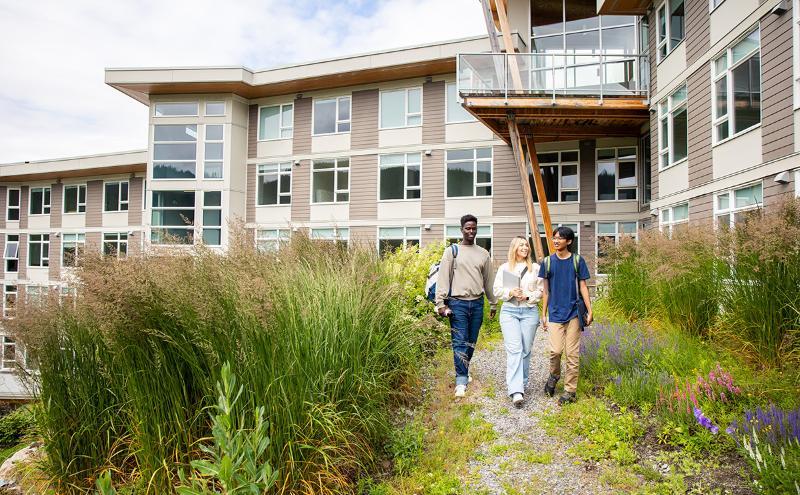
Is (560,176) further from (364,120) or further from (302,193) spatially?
(302,193)

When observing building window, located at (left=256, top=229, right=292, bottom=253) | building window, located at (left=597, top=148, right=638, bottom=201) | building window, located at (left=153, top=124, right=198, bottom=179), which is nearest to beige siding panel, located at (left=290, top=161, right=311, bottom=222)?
building window, located at (left=153, top=124, right=198, bottom=179)

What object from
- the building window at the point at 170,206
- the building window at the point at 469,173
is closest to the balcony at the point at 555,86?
the building window at the point at 469,173

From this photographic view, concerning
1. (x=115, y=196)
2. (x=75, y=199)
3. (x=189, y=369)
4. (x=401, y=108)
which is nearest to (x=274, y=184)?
(x=401, y=108)

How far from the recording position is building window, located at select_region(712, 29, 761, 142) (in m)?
9.68

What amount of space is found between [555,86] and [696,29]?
3688mm

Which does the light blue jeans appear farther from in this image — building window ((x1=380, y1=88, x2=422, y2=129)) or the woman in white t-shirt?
building window ((x1=380, y1=88, x2=422, y2=129))

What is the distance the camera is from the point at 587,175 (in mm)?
18266

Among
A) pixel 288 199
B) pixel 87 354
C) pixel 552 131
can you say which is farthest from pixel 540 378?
pixel 288 199

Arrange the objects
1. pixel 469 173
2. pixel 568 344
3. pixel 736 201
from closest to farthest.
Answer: pixel 568 344, pixel 736 201, pixel 469 173

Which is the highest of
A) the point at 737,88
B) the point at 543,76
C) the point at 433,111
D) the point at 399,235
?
the point at 433,111

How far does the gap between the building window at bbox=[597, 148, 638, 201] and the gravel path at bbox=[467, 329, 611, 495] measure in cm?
1297

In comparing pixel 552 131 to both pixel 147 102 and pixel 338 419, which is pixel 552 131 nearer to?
pixel 338 419

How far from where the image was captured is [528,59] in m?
14.9

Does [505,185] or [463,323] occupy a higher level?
[505,185]
